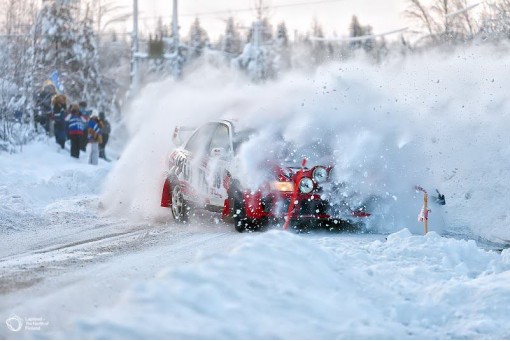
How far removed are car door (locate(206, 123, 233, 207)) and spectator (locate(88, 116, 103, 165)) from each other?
13.7 meters

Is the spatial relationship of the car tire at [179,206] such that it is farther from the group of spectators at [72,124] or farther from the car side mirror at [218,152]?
the group of spectators at [72,124]

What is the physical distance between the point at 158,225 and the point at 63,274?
4.52 m

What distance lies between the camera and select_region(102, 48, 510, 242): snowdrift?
10719 mm

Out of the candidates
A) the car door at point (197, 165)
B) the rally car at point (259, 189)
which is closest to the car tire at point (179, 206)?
the car door at point (197, 165)

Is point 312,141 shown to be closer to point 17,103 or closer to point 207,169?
point 207,169

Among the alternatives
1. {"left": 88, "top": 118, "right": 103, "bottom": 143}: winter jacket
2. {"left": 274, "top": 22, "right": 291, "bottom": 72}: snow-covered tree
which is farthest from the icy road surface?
{"left": 274, "top": 22, "right": 291, "bottom": 72}: snow-covered tree

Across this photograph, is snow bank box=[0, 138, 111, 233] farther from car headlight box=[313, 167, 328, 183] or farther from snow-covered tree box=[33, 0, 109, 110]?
snow-covered tree box=[33, 0, 109, 110]

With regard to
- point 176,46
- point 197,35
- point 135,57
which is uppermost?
point 197,35

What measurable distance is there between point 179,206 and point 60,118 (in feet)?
44.2

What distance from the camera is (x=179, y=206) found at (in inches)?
472

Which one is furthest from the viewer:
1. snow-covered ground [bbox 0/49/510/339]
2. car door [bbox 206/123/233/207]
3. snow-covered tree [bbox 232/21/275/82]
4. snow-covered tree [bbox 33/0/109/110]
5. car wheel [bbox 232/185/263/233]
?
snow-covered tree [bbox 232/21/275/82]

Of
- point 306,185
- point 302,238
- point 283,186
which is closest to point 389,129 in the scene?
point 306,185

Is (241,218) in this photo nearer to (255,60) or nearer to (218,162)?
(218,162)

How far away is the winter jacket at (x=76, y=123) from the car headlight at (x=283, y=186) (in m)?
14.7
